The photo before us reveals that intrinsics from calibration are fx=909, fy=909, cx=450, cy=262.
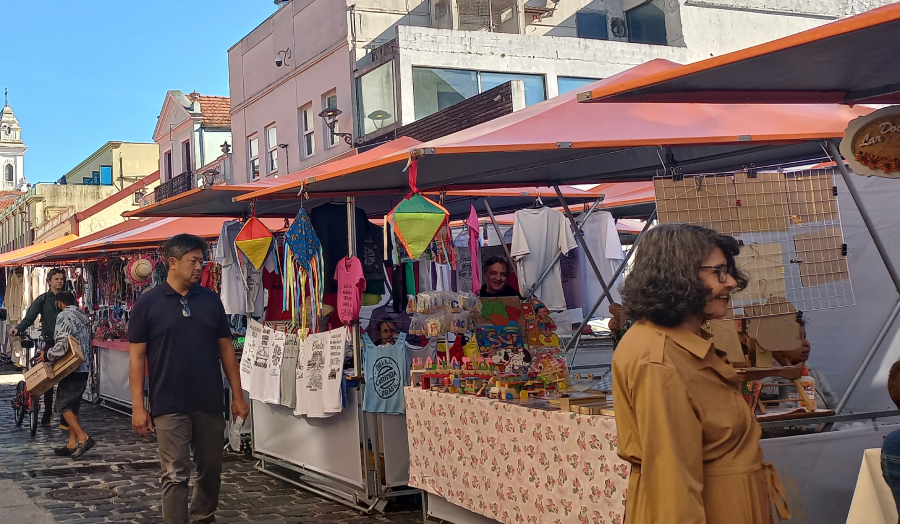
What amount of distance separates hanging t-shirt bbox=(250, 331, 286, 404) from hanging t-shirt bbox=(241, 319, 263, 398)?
233mm

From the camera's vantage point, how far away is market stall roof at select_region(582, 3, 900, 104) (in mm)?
3200

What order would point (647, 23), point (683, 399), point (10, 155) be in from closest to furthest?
1. point (683, 399)
2. point (647, 23)
3. point (10, 155)

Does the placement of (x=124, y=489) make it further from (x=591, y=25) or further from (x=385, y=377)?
(x=591, y=25)

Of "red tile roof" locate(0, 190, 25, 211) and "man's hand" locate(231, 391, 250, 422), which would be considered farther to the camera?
"red tile roof" locate(0, 190, 25, 211)

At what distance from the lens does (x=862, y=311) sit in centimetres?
614

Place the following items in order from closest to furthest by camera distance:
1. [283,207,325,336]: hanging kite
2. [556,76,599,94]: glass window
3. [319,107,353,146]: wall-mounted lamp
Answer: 1. [283,207,325,336]: hanging kite
2. [319,107,353,146]: wall-mounted lamp
3. [556,76,599,94]: glass window

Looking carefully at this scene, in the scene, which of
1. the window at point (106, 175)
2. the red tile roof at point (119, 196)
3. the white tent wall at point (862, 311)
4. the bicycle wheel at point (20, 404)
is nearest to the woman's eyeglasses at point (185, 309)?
the white tent wall at point (862, 311)

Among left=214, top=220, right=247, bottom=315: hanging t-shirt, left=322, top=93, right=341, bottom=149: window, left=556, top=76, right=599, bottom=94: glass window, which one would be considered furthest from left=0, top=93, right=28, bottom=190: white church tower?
left=214, top=220, right=247, bottom=315: hanging t-shirt

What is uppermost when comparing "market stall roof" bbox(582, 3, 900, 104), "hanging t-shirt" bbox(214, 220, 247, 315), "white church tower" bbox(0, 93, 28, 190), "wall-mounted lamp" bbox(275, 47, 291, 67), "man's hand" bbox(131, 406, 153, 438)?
"white church tower" bbox(0, 93, 28, 190)

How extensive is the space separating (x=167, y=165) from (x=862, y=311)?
3375cm

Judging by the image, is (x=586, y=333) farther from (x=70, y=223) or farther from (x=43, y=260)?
(x=70, y=223)

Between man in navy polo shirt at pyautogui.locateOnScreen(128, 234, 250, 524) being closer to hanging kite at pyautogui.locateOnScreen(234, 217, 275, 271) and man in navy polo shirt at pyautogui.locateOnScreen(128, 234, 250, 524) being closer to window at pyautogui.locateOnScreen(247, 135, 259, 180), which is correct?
hanging kite at pyautogui.locateOnScreen(234, 217, 275, 271)

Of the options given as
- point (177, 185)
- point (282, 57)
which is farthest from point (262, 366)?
point (177, 185)

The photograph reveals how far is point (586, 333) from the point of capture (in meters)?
10.6
